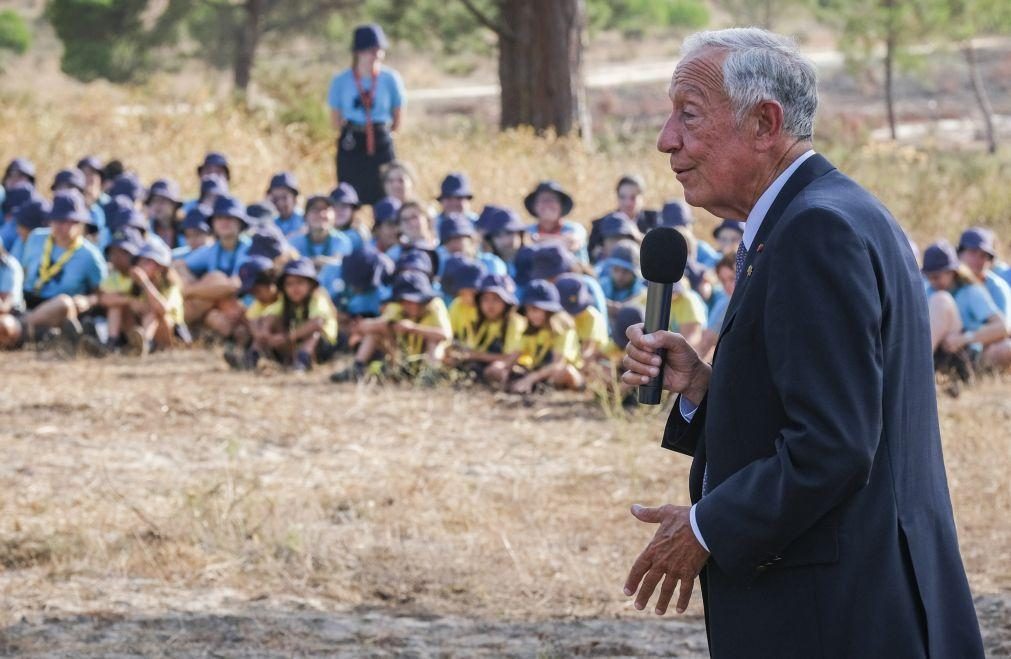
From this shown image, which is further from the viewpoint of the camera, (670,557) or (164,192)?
(164,192)

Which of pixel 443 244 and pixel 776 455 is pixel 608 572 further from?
pixel 443 244

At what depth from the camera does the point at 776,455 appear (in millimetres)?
2646

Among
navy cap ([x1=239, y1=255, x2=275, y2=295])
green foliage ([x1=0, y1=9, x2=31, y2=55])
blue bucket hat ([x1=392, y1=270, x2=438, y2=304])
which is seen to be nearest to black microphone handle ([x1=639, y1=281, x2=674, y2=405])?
blue bucket hat ([x1=392, y1=270, x2=438, y2=304])

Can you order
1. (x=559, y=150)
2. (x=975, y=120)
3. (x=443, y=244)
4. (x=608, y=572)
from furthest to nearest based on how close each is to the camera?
(x=975, y=120)
(x=559, y=150)
(x=443, y=244)
(x=608, y=572)

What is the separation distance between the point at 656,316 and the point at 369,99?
11.0 m

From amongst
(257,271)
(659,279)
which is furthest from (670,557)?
(257,271)

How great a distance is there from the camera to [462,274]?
388 inches

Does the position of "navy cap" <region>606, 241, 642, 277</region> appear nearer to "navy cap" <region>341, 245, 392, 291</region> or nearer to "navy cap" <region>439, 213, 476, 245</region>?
"navy cap" <region>439, 213, 476, 245</region>

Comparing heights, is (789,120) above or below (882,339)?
above

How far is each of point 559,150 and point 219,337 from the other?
689 cm

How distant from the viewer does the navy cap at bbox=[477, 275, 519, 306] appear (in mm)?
9703

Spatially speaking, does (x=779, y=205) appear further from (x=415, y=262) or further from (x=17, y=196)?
(x=17, y=196)

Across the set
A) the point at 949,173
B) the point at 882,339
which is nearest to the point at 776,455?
the point at 882,339

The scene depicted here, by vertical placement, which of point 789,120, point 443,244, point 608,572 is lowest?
point 608,572
